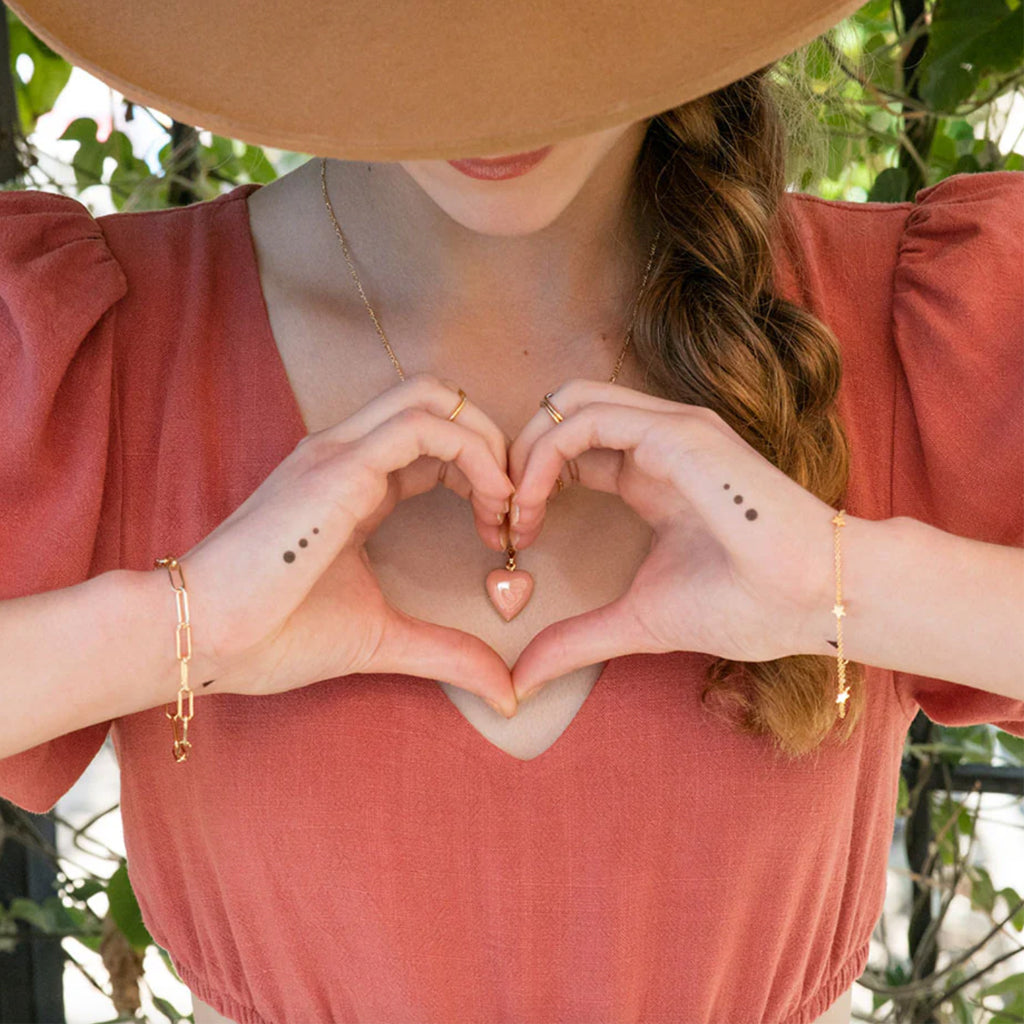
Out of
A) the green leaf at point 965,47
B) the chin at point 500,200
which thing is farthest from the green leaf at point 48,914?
the green leaf at point 965,47

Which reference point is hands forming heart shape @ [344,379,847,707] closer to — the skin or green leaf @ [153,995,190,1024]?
the skin

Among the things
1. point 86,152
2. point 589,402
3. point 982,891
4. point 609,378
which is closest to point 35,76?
point 86,152

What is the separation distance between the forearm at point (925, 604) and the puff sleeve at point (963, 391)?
0.34ft

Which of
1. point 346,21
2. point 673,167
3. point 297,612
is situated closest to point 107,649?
point 297,612

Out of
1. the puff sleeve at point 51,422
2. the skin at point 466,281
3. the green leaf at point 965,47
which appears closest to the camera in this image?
the puff sleeve at point 51,422

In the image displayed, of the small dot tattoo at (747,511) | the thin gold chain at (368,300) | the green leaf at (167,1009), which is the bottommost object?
the green leaf at (167,1009)

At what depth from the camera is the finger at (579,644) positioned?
Result: 973mm

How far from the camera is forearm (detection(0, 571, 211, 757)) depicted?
35.2 inches

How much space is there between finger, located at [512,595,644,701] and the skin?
18 cm

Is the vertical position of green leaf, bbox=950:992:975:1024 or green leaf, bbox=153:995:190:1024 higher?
green leaf, bbox=153:995:190:1024

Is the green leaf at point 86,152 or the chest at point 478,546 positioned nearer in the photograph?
the chest at point 478,546

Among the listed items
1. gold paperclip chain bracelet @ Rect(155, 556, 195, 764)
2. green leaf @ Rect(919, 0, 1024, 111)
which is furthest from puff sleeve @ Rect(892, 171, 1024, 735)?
gold paperclip chain bracelet @ Rect(155, 556, 195, 764)

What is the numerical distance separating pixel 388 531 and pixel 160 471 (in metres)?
0.18

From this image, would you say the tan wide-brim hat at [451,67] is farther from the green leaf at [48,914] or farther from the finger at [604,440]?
the green leaf at [48,914]
